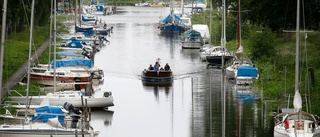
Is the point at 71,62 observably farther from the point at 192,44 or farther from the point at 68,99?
the point at 192,44

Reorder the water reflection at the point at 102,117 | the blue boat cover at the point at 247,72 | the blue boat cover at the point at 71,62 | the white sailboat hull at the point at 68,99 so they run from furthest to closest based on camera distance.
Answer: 1. the blue boat cover at the point at 71,62
2. the blue boat cover at the point at 247,72
3. the white sailboat hull at the point at 68,99
4. the water reflection at the point at 102,117

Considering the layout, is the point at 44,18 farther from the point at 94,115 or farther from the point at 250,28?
the point at 94,115

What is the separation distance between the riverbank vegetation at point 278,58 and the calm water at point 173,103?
219cm

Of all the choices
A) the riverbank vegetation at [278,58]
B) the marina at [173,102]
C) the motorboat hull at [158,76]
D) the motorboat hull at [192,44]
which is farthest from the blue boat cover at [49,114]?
the motorboat hull at [192,44]

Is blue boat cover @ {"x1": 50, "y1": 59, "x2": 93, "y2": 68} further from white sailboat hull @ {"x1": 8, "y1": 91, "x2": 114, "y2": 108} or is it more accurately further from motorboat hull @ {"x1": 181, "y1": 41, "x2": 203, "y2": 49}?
motorboat hull @ {"x1": 181, "y1": 41, "x2": 203, "y2": 49}

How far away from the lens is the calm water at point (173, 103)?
5594cm

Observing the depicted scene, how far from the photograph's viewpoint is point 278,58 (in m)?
81.6

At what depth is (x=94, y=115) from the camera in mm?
60625

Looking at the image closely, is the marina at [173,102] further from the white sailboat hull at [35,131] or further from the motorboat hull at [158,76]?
the white sailboat hull at [35,131]

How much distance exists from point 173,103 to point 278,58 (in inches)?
663

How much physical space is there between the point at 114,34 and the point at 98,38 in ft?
63.7

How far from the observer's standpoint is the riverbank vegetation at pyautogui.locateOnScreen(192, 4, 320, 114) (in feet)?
209

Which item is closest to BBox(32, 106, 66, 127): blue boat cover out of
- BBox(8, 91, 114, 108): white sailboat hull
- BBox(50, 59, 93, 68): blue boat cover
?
BBox(8, 91, 114, 108): white sailboat hull

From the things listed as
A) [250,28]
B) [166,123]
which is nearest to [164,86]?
[166,123]
